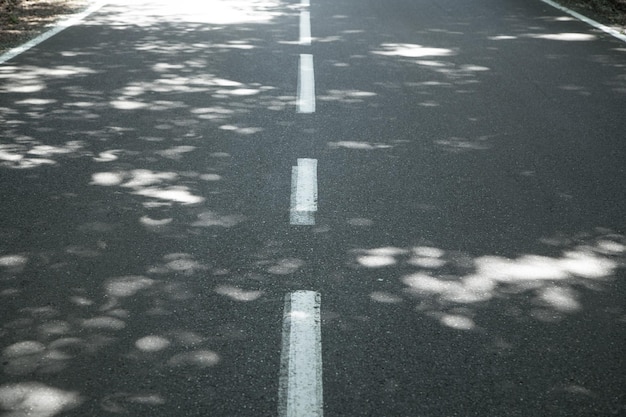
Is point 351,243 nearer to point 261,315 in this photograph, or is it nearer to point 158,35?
point 261,315

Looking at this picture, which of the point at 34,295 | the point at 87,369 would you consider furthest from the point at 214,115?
the point at 87,369

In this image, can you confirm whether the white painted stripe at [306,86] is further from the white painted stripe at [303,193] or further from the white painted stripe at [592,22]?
the white painted stripe at [592,22]

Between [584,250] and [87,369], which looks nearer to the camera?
[87,369]

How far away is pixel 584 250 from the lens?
511cm

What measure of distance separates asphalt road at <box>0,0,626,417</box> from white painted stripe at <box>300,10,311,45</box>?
184 centimetres

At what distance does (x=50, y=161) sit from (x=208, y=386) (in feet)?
12.1

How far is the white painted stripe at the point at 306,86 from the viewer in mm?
8328

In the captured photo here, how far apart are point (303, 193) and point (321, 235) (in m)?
0.81

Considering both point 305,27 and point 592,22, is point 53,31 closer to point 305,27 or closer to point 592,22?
point 305,27

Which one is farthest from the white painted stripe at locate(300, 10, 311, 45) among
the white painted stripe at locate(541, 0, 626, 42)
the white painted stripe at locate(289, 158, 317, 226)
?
the white painted stripe at locate(289, 158, 317, 226)

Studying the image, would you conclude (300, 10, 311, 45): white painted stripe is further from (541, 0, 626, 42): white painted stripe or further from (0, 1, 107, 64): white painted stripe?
(541, 0, 626, 42): white painted stripe

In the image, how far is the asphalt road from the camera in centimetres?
365

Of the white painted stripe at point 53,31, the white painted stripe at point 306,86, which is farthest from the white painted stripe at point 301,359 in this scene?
the white painted stripe at point 53,31

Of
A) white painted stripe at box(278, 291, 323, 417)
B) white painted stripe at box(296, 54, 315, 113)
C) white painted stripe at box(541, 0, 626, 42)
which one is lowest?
white painted stripe at box(278, 291, 323, 417)
